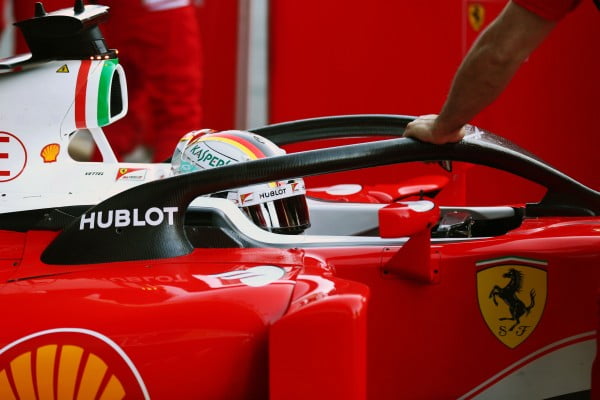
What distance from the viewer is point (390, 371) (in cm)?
211

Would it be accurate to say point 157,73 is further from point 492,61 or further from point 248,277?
point 492,61

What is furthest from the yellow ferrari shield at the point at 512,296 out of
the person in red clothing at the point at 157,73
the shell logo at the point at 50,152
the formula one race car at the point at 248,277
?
the person in red clothing at the point at 157,73

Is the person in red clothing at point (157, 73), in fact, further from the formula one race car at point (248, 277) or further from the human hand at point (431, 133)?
the human hand at point (431, 133)

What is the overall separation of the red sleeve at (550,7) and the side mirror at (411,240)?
497 mm

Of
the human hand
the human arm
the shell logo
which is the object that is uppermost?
the human arm

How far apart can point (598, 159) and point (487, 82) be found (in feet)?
10.6

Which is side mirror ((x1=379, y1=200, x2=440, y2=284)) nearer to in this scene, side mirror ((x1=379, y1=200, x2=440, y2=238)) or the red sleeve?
side mirror ((x1=379, y1=200, x2=440, y2=238))

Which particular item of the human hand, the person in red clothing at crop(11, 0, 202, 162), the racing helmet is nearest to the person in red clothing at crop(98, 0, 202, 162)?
the person in red clothing at crop(11, 0, 202, 162)

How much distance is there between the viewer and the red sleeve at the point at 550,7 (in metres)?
1.75

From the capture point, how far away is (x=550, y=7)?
1.76m

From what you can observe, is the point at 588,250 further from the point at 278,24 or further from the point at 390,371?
the point at 278,24

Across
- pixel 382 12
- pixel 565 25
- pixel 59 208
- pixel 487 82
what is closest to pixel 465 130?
pixel 487 82

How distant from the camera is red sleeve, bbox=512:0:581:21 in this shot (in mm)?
1754

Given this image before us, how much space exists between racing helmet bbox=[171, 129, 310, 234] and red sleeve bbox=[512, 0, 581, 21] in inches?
32.0
